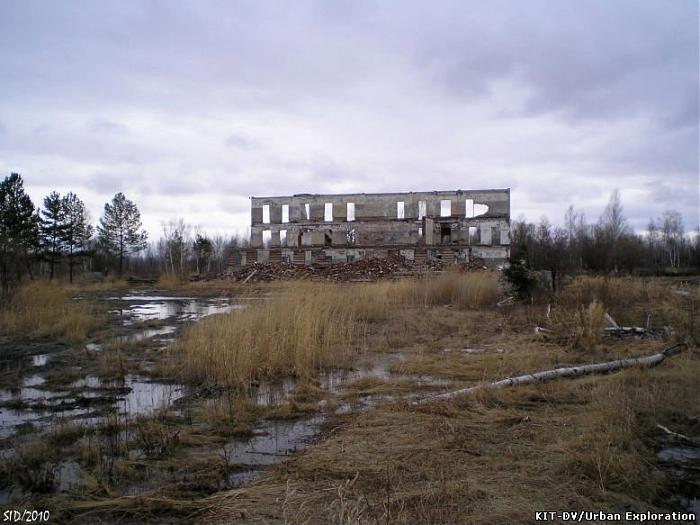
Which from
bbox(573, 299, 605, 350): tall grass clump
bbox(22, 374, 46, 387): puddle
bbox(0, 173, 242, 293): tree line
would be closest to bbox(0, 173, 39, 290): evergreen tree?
bbox(0, 173, 242, 293): tree line

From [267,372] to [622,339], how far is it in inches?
271

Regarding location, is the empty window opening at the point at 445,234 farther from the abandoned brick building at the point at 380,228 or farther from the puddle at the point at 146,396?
the puddle at the point at 146,396

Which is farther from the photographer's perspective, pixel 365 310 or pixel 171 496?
pixel 365 310

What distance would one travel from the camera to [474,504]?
3158 millimetres

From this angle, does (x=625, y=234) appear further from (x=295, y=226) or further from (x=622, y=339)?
(x=622, y=339)

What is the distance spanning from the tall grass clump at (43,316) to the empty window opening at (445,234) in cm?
3713

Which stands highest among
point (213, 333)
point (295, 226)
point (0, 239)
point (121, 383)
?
point (295, 226)

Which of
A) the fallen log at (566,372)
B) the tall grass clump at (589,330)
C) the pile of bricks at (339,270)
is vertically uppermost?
the pile of bricks at (339,270)

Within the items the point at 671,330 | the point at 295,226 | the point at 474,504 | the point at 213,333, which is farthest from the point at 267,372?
the point at 295,226

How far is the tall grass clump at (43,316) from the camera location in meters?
11.3

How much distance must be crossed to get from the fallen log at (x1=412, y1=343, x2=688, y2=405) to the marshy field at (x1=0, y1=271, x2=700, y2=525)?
0.40ft

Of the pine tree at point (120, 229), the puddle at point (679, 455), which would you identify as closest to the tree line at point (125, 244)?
the pine tree at point (120, 229)

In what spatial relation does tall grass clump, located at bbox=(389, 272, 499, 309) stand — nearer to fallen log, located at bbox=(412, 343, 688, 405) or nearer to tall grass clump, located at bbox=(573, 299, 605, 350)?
tall grass clump, located at bbox=(573, 299, 605, 350)

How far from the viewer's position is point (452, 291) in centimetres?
1766
